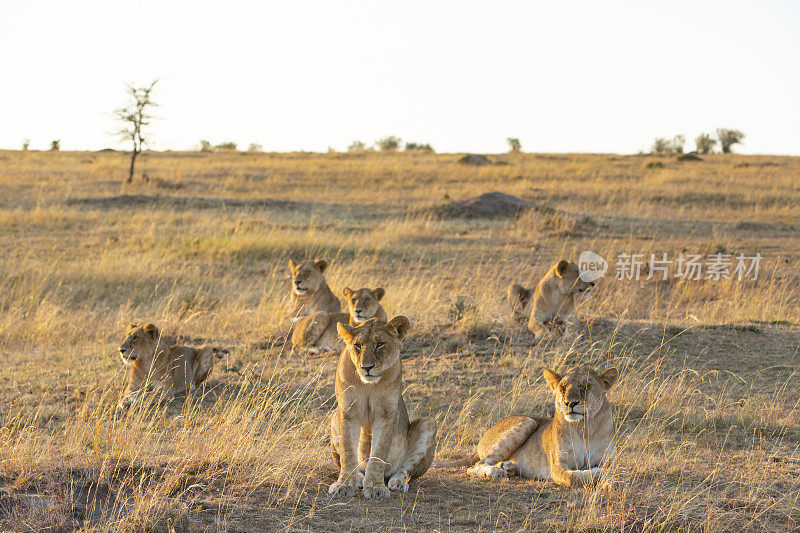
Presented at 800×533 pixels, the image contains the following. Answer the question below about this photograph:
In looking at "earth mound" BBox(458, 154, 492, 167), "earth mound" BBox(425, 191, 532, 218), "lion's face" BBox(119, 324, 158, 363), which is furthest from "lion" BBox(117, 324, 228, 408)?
"earth mound" BBox(458, 154, 492, 167)

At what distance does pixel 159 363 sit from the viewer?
26.6 ft

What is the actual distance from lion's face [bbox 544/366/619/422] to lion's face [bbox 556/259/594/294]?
3987 mm

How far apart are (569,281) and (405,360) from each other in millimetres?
2143

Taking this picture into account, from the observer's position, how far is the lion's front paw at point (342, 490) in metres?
4.73

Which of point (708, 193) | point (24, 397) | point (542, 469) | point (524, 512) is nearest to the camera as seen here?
point (524, 512)

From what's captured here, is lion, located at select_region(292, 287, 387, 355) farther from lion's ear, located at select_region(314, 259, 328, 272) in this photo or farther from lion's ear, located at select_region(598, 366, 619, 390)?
lion's ear, located at select_region(598, 366, 619, 390)

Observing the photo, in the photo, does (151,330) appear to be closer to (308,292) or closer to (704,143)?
(308,292)

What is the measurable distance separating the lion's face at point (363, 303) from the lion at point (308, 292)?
6.10 feet

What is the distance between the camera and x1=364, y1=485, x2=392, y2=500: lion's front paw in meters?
4.70

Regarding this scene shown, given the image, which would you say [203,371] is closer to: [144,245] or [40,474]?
[40,474]

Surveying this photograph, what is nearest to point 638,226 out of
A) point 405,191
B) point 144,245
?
point 405,191

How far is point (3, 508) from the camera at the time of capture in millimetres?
4395

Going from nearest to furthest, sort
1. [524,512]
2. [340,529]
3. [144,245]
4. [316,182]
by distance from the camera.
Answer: [340,529]
[524,512]
[144,245]
[316,182]

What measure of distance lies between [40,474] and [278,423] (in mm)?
2639
